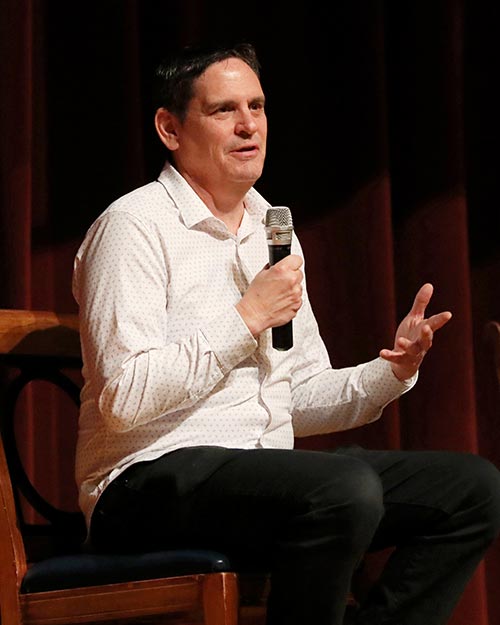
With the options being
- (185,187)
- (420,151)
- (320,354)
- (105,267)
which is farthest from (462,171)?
(105,267)

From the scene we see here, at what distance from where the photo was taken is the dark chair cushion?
6.29 feet

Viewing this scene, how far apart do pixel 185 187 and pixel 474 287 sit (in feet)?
3.78

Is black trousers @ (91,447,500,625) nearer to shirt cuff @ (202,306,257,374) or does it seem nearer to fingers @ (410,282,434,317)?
shirt cuff @ (202,306,257,374)

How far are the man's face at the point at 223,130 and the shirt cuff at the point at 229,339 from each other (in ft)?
1.25

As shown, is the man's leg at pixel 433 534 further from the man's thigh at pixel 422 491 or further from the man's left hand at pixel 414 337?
the man's left hand at pixel 414 337

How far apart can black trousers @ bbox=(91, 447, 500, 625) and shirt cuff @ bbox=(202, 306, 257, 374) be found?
15 cm

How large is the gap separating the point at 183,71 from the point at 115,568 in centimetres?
96

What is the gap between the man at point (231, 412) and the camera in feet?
6.27

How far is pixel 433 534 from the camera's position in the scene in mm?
2105

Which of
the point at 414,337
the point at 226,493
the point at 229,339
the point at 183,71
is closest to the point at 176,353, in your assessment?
the point at 229,339

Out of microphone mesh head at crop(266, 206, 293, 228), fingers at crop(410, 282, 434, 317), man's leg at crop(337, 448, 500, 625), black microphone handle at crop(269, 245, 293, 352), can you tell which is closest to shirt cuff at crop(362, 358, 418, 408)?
fingers at crop(410, 282, 434, 317)

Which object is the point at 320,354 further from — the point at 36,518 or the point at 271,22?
the point at 271,22

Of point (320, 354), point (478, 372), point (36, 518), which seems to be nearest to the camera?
point (320, 354)

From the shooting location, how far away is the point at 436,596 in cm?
208
